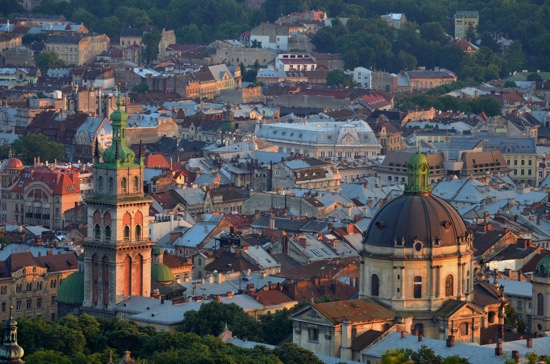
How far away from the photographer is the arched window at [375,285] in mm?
91312

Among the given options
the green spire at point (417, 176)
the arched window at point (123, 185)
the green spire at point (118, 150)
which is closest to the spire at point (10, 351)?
the green spire at point (417, 176)

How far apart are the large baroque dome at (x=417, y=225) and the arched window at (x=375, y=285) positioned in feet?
3.69

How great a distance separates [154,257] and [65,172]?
112 feet

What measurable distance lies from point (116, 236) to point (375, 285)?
47.0ft

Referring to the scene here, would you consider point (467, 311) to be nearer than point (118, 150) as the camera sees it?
Yes

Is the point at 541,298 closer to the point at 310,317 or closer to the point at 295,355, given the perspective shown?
the point at 310,317

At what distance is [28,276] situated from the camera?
10888 centimetres

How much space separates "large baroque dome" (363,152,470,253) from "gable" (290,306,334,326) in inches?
149

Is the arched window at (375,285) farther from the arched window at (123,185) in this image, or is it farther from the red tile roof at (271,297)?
the arched window at (123,185)

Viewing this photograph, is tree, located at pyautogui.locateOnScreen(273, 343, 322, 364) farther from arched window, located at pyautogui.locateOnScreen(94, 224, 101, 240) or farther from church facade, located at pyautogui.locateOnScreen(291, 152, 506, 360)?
arched window, located at pyautogui.locateOnScreen(94, 224, 101, 240)

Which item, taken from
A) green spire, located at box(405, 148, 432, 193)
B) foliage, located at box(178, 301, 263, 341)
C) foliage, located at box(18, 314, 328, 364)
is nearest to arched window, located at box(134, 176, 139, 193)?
foliage, located at box(178, 301, 263, 341)

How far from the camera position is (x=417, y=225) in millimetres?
91125

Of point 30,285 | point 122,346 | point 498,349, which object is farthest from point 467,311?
point 30,285

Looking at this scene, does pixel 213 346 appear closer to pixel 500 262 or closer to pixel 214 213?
pixel 500 262
